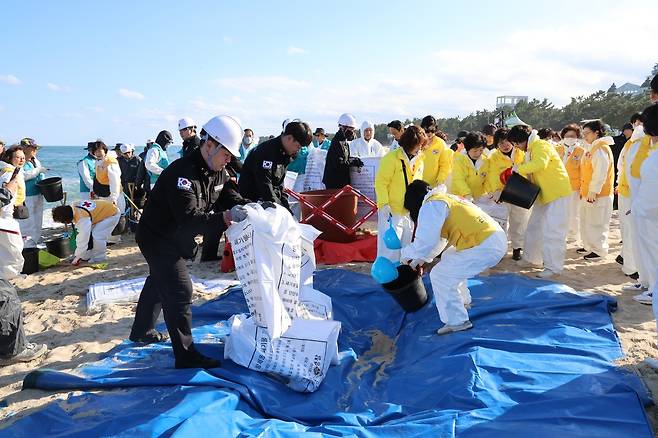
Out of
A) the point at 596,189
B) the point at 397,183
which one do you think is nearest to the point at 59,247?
the point at 397,183

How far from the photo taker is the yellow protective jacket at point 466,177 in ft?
20.3

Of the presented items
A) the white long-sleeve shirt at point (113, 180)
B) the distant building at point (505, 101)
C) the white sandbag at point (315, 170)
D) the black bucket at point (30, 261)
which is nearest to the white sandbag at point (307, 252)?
the white sandbag at point (315, 170)

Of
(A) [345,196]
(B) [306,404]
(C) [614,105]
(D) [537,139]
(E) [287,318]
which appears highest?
(C) [614,105]

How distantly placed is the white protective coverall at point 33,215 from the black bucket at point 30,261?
60 cm

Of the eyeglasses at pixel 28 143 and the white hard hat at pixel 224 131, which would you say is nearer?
the white hard hat at pixel 224 131

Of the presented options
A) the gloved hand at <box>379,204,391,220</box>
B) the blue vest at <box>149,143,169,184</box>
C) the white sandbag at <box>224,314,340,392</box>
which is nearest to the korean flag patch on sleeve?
the white sandbag at <box>224,314,340,392</box>

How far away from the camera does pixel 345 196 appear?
23.2 feet

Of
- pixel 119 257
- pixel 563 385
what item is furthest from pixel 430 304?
pixel 119 257

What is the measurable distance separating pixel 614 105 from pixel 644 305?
26.1m

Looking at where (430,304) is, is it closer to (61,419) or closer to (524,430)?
(524,430)

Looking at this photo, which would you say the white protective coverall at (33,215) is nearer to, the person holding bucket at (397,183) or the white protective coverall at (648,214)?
the person holding bucket at (397,183)

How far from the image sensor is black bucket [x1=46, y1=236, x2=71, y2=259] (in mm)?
6988

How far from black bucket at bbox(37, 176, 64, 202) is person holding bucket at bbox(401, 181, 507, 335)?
5.70 metres

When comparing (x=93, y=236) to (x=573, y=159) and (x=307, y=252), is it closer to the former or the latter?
(x=307, y=252)
